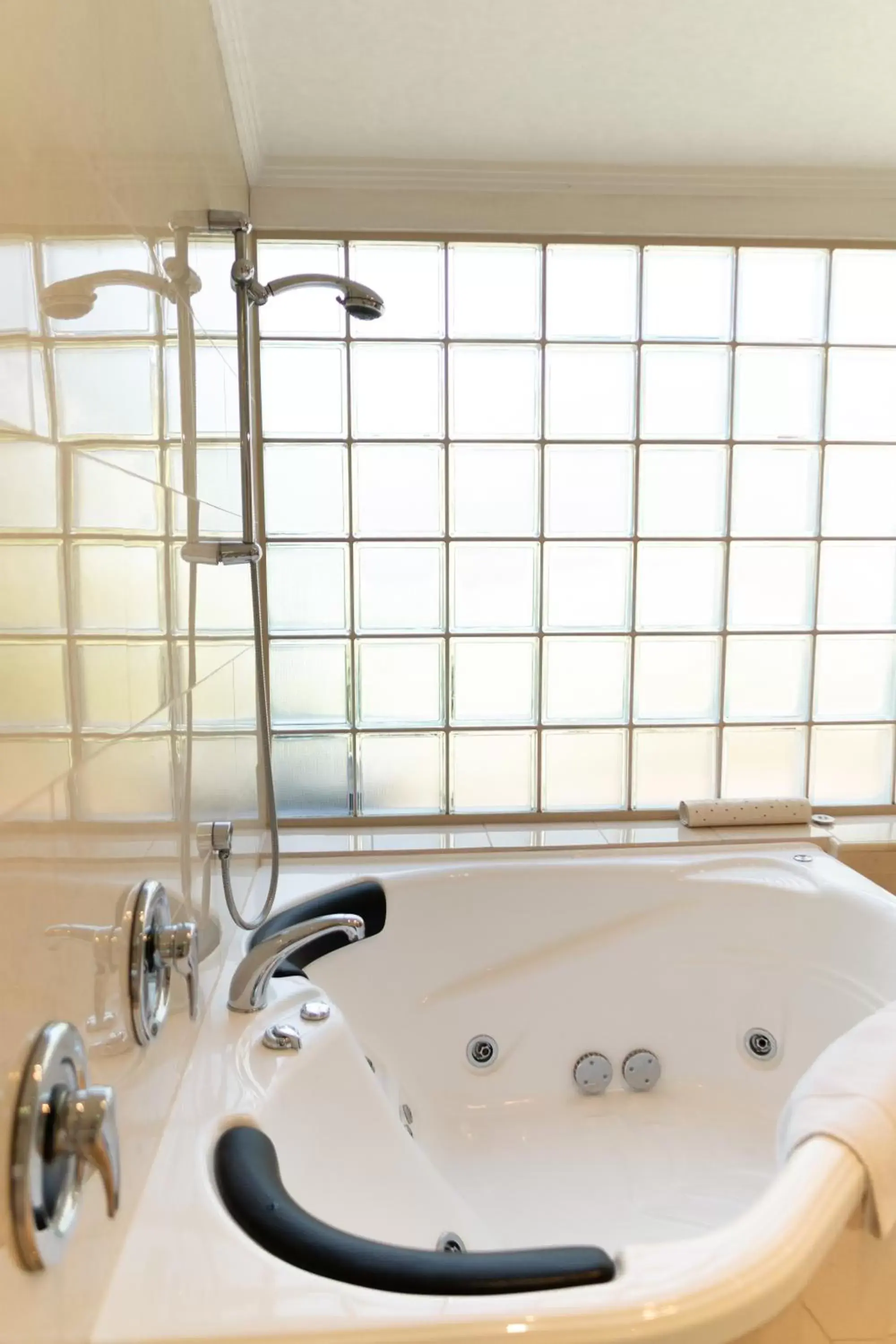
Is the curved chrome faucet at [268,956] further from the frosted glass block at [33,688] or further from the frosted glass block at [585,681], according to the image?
the frosted glass block at [585,681]

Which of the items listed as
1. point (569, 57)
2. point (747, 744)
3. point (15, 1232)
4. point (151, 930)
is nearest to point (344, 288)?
point (569, 57)

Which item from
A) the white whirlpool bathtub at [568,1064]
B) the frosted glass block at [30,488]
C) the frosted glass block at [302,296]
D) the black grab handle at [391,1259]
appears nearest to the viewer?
the frosted glass block at [30,488]

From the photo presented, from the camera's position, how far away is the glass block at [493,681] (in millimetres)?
2354

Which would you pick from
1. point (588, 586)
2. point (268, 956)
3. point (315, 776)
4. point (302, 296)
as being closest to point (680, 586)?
point (588, 586)

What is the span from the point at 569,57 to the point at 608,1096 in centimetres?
204

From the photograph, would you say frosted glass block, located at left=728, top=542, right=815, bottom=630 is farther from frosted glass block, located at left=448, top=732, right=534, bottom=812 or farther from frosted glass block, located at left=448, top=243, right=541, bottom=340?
frosted glass block, located at left=448, top=243, right=541, bottom=340

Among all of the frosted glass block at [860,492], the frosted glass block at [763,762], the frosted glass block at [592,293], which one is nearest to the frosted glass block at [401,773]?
the frosted glass block at [763,762]

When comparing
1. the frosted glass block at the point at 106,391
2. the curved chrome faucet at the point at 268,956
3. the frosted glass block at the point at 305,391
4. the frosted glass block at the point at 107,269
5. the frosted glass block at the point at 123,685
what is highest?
the frosted glass block at the point at 305,391

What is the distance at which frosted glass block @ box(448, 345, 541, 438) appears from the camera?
2.27 meters

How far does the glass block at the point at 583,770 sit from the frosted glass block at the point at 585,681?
43mm

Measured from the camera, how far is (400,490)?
2293 millimetres

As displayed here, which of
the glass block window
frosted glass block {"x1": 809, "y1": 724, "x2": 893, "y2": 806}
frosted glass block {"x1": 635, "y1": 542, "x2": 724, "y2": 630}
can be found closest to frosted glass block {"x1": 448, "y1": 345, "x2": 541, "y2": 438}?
the glass block window

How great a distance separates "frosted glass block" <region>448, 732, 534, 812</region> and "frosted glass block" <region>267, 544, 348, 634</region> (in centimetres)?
43

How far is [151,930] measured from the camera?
996mm
